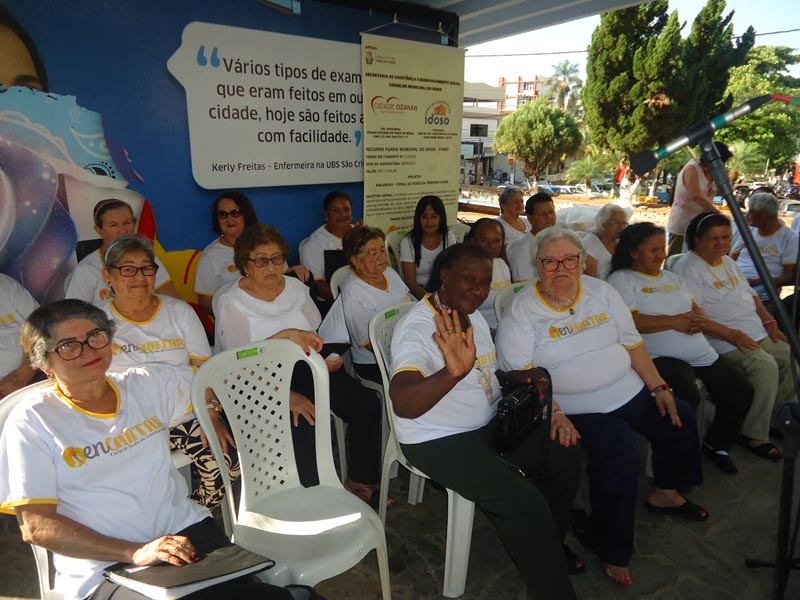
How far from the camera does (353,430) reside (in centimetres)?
260

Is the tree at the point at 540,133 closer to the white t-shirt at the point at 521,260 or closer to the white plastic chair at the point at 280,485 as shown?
the white t-shirt at the point at 521,260

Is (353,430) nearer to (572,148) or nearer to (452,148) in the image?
(452,148)

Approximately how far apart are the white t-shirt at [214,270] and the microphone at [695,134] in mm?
2482

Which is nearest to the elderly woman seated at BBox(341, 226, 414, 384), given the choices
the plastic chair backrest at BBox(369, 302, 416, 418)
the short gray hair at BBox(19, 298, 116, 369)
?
the plastic chair backrest at BBox(369, 302, 416, 418)

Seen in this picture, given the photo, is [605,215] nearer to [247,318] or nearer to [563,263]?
[563,263]

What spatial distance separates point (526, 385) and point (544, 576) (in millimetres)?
690

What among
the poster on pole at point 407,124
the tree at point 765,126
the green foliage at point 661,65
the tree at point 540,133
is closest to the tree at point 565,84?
the tree at point 765,126

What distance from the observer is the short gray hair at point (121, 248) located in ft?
6.80

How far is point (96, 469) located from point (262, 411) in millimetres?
642

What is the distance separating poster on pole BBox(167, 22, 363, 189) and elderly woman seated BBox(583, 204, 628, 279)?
2.08m

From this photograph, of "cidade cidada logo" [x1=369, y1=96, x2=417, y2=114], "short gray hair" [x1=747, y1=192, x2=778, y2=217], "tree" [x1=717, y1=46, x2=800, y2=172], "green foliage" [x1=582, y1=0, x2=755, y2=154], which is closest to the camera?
"short gray hair" [x1=747, y1=192, x2=778, y2=217]

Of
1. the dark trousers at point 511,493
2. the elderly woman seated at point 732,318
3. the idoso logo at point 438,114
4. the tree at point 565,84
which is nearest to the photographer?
the dark trousers at point 511,493

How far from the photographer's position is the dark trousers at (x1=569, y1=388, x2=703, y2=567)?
2.18 m

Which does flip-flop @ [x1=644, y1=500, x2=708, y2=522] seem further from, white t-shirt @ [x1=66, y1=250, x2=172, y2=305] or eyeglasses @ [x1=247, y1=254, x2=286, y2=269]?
white t-shirt @ [x1=66, y1=250, x2=172, y2=305]
